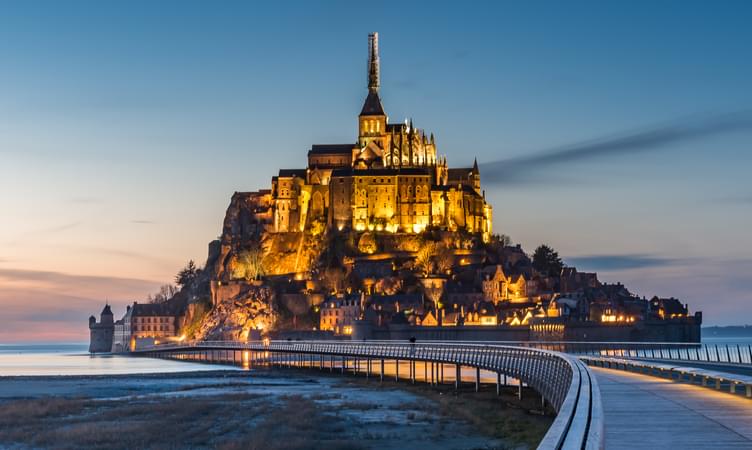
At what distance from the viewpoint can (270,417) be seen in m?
41.5

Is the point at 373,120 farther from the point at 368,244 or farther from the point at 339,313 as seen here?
the point at 339,313

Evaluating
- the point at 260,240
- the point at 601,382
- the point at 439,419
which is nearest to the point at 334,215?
the point at 260,240

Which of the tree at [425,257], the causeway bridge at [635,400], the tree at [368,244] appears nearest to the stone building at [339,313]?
the tree at [425,257]

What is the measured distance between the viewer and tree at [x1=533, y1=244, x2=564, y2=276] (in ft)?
535

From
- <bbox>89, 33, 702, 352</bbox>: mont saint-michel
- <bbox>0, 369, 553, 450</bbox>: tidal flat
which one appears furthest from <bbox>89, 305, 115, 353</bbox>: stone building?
<bbox>0, 369, 553, 450</bbox>: tidal flat

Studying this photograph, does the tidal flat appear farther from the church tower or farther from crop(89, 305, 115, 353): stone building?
crop(89, 305, 115, 353): stone building

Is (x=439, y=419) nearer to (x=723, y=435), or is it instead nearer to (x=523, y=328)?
(x=723, y=435)

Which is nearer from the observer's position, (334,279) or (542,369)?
(542,369)

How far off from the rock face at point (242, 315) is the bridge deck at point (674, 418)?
125 m

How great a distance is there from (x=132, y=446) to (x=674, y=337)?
105 meters

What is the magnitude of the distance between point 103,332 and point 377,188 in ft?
202

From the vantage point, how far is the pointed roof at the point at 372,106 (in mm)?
183375

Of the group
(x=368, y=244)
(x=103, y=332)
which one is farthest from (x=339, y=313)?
(x=103, y=332)

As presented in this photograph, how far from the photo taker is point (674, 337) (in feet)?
418
